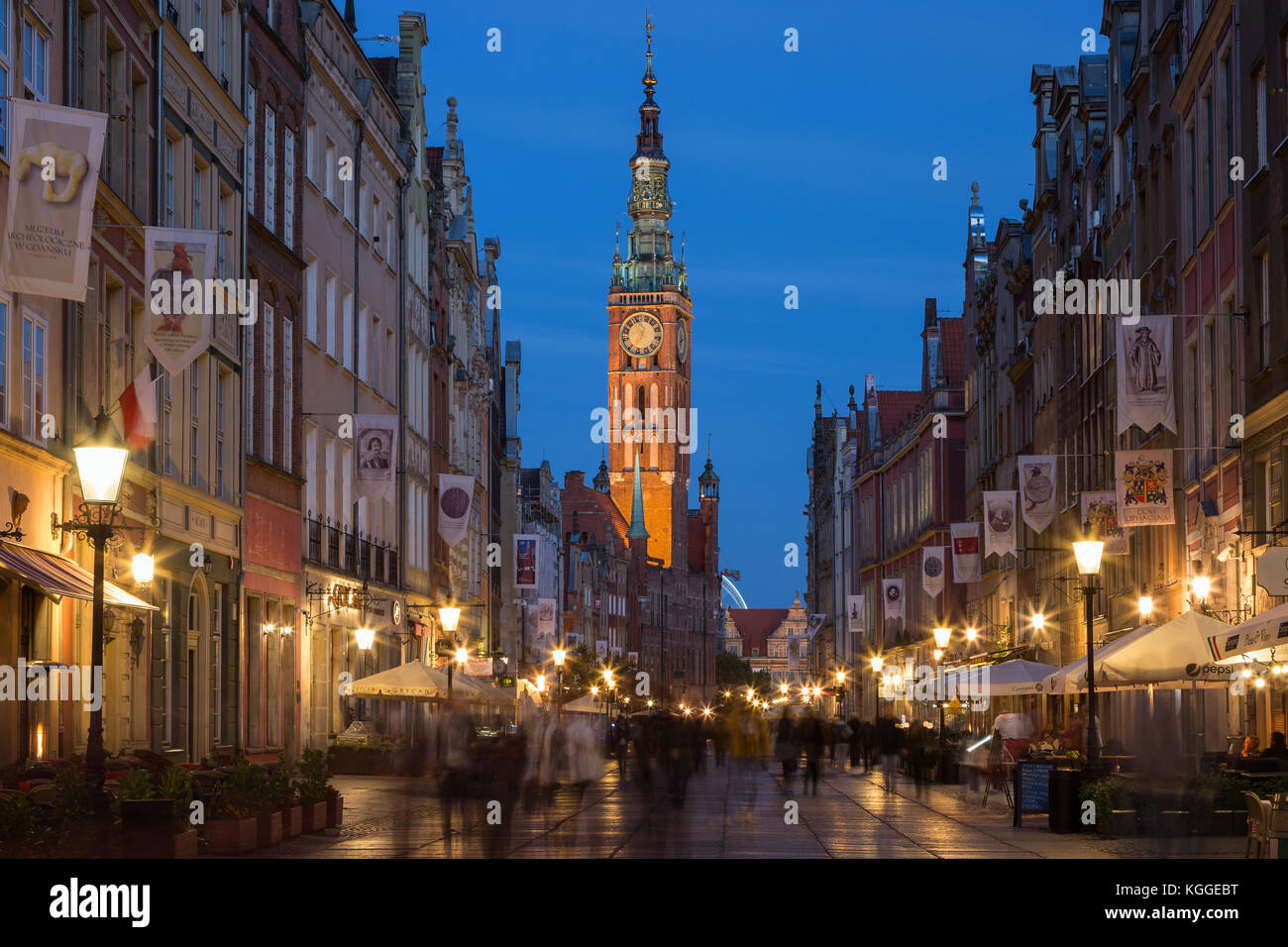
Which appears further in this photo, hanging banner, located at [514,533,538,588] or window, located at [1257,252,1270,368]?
hanging banner, located at [514,533,538,588]

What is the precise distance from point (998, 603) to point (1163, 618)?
26.4 metres

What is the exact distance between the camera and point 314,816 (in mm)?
23406

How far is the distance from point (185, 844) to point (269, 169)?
74.7 feet

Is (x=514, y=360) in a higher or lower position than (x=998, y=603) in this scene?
higher

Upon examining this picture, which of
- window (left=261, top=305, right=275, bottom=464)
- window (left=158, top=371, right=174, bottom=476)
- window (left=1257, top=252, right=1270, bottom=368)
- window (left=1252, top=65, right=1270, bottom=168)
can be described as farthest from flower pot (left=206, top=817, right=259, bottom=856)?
window (left=1252, top=65, right=1270, bottom=168)

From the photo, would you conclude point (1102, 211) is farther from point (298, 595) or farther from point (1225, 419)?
point (298, 595)

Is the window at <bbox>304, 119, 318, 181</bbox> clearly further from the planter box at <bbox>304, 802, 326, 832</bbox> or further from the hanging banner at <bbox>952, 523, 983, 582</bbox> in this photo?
the hanging banner at <bbox>952, 523, 983, 582</bbox>

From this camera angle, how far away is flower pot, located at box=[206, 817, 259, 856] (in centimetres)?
2008

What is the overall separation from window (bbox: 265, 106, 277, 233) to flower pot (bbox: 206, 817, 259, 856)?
19868mm

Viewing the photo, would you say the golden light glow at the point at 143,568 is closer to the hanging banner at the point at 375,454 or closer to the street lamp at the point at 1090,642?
the street lamp at the point at 1090,642

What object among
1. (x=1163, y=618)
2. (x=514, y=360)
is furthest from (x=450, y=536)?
(x=514, y=360)

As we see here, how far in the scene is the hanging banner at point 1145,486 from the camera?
33344mm

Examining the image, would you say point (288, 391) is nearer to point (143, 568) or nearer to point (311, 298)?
point (311, 298)
